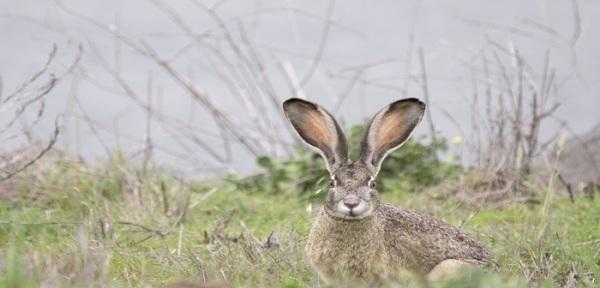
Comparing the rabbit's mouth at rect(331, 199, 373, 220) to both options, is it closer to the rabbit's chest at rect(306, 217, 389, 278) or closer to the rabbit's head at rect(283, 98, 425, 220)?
the rabbit's head at rect(283, 98, 425, 220)

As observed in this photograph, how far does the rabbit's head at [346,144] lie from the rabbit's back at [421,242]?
1.00ft

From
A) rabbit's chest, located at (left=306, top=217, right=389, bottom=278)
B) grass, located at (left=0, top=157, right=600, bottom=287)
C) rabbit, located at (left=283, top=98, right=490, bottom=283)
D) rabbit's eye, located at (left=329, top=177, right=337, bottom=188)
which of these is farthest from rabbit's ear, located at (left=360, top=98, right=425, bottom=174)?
grass, located at (left=0, top=157, right=600, bottom=287)

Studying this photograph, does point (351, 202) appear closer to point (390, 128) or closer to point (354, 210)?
point (354, 210)

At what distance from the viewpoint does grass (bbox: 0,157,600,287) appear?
18.8 feet

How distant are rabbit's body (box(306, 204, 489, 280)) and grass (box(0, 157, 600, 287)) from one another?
159 millimetres

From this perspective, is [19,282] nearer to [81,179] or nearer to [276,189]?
[81,179]

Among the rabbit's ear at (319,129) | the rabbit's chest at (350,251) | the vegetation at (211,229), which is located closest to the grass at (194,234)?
the vegetation at (211,229)

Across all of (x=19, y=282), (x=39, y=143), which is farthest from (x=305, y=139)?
(x=39, y=143)

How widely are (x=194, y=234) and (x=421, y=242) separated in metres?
2.58

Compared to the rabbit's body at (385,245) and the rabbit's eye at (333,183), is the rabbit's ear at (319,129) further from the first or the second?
the rabbit's body at (385,245)

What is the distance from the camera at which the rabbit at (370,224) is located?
222 inches

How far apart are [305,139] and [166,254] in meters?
1.27

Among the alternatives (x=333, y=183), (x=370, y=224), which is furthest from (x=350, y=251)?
(x=333, y=183)

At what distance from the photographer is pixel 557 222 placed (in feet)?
27.9
